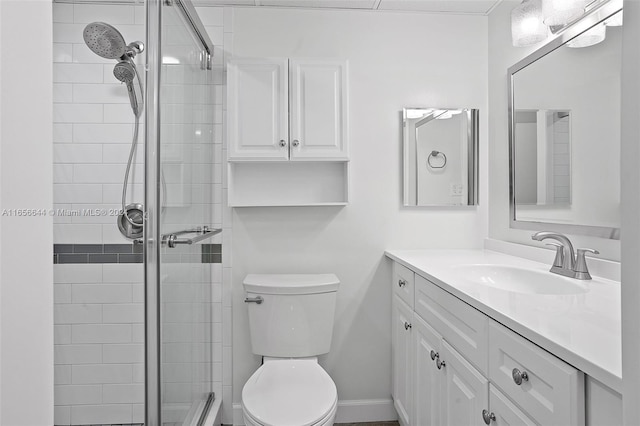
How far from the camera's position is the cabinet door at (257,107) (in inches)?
82.5

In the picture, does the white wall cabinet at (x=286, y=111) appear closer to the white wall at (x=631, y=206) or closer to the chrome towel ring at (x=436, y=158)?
the chrome towel ring at (x=436, y=158)

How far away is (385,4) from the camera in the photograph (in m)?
2.24

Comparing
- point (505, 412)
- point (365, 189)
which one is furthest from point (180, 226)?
point (505, 412)

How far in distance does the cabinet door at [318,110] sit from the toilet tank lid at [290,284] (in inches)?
24.3

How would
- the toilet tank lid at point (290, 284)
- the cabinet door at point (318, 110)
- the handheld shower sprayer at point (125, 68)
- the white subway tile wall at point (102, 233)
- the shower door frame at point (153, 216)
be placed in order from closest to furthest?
1. the white subway tile wall at point (102, 233)
2. the handheld shower sprayer at point (125, 68)
3. the shower door frame at point (153, 216)
4. the toilet tank lid at point (290, 284)
5. the cabinet door at point (318, 110)

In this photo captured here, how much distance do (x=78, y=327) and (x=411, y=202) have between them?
1748 millimetres

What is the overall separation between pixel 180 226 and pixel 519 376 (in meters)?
1.28

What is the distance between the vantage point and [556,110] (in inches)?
69.6

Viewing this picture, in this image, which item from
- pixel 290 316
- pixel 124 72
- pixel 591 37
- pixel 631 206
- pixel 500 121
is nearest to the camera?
pixel 631 206

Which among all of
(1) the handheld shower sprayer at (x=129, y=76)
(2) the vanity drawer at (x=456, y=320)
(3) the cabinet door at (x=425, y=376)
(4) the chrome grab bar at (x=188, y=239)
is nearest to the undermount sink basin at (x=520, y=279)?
(2) the vanity drawer at (x=456, y=320)

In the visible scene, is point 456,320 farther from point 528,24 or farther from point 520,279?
point 528,24

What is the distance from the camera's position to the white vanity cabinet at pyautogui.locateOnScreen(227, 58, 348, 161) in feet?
6.89

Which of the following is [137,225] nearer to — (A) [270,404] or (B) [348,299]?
(A) [270,404]

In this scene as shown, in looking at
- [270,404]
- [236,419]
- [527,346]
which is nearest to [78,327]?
[270,404]
